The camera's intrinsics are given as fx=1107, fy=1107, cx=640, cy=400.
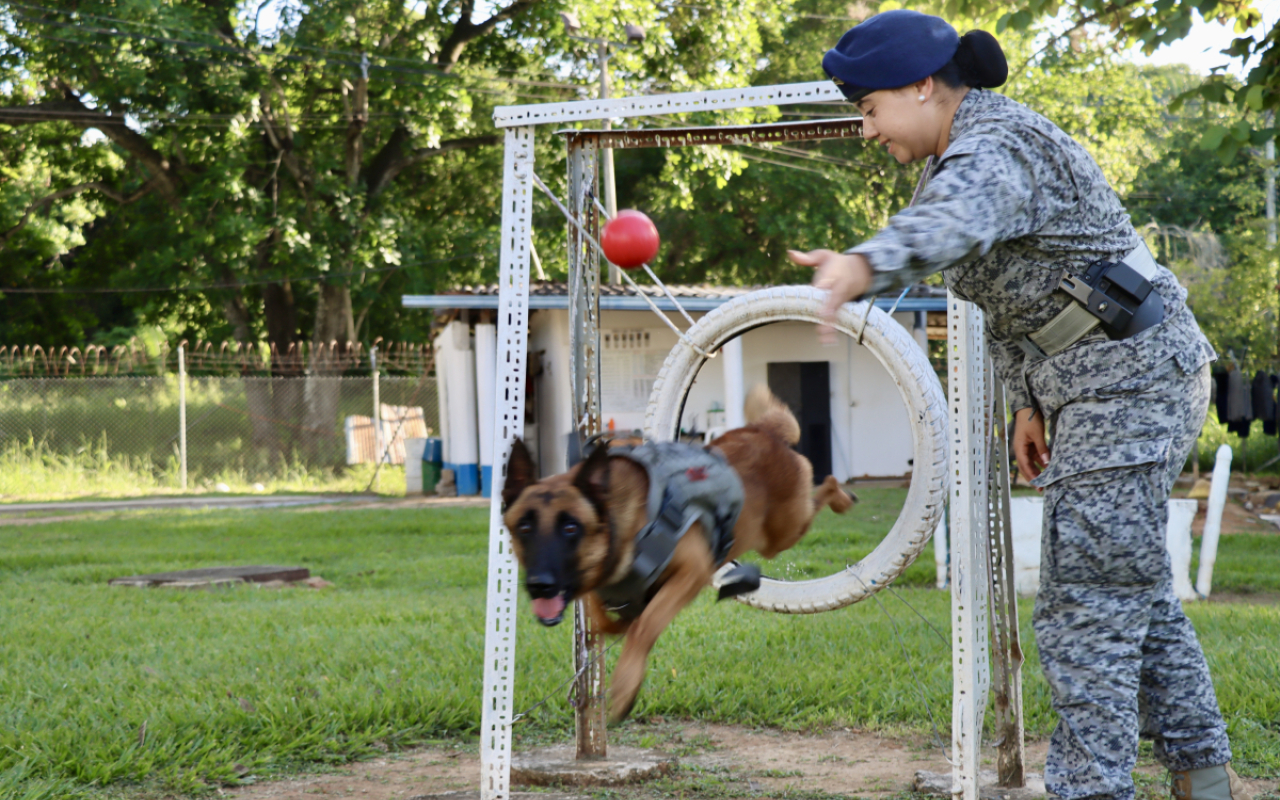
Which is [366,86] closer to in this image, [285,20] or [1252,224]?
[285,20]

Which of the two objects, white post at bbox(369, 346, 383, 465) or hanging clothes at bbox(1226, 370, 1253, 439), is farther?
white post at bbox(369, 346, 383, 465)

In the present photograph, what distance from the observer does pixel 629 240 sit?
12.7 ft

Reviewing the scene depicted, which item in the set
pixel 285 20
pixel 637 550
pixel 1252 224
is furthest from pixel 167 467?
pixel 637 550

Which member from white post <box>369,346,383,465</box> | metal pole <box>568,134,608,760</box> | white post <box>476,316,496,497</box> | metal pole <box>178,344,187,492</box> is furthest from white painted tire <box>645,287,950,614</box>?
white post <box>369,346,383,465</box>

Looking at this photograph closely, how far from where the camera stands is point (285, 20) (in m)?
18.7

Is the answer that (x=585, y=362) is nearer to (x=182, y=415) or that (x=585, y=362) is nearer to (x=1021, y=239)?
(x=1021, y=239)

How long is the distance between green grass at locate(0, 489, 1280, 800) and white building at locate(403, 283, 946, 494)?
6.87 metres

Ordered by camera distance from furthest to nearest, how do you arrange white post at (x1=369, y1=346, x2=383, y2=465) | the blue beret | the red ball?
white post at (x1=369, y1=346, x2=383, y2=465) → the red ball → the blue beret

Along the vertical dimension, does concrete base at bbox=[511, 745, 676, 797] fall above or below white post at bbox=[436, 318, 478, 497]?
below

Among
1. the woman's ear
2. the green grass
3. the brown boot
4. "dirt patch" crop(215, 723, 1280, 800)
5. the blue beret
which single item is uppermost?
the blue beret

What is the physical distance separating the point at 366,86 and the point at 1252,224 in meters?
13.9

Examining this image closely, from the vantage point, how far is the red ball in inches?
153

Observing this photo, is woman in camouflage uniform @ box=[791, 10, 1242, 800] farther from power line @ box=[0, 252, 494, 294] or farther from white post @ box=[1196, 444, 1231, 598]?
power line @ box=[0, 252, 494, 294]

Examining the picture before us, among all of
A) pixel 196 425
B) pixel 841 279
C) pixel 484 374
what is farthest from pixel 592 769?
pixel 196 425
